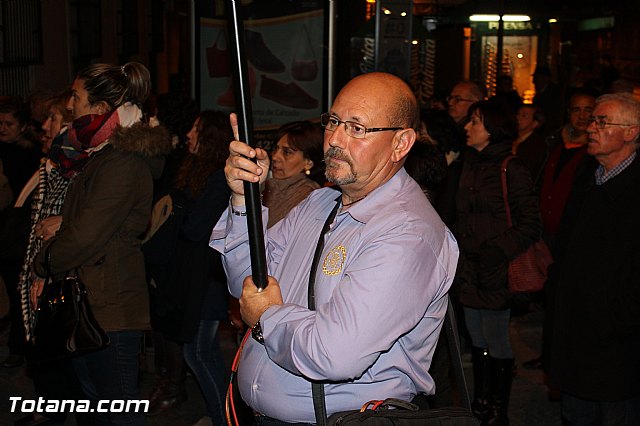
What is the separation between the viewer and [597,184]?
4.62 metres

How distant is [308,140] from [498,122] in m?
1.26

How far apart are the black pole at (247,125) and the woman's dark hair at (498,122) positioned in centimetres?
337

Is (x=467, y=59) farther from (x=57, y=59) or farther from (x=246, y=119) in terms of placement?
(x=246, y=119)

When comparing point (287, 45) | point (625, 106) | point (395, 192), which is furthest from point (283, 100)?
point (395, 192)

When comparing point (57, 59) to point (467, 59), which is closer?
point (57, 59)

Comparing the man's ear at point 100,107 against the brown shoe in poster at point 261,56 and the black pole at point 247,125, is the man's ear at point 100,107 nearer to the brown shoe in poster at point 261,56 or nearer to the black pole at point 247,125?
the black pole at point 247,125

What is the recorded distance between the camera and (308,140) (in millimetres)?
5258

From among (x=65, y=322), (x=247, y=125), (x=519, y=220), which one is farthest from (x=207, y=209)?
(x=247, y=125)

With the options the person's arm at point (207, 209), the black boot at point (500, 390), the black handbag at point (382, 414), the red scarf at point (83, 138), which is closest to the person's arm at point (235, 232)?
the black handbag at point (382, 414)

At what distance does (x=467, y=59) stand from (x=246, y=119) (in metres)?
15.3

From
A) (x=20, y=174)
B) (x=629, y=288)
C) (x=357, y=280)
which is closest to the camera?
(x=357, y=280)

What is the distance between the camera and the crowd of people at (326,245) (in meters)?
2.63

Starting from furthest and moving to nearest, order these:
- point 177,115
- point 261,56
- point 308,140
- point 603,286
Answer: point 261,56 < point 177,115 < point 308,140 < point 603,286

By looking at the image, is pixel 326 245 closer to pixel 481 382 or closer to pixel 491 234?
pixel 491 234
